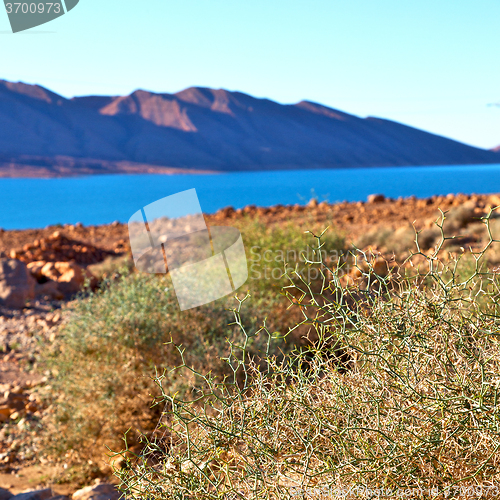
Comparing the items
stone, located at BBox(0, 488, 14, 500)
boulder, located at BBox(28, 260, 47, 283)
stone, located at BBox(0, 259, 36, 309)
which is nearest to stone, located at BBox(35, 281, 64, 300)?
stone, located at BBox(0, 259, 36, 309)

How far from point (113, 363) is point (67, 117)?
161346mm

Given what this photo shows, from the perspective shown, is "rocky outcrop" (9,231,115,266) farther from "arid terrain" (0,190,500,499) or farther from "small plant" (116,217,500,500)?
"small plant" (116,217,500,500)

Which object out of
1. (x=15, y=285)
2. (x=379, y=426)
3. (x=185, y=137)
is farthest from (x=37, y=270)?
(x=185, y=137)

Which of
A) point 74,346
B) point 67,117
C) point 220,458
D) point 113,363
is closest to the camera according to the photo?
point 220,458

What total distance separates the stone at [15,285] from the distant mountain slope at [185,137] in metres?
105

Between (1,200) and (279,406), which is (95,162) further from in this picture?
(279,406)

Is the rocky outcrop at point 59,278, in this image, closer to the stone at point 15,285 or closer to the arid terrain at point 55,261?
the arid terrain at point 55,261

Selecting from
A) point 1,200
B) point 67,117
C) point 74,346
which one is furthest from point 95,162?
point 74,346

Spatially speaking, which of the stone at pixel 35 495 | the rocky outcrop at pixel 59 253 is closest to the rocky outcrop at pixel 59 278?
the rocky outcrop at pixel 59 253

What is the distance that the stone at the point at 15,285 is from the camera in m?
7.78

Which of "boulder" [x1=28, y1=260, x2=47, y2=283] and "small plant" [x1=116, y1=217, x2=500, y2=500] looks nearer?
"small plant" [x1=116, y1=217, x2=500, y2=500]

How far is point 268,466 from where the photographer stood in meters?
1.62

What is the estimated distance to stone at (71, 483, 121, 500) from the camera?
10.7ft

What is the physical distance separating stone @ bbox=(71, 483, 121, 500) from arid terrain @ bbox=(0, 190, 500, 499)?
14.2 inches
